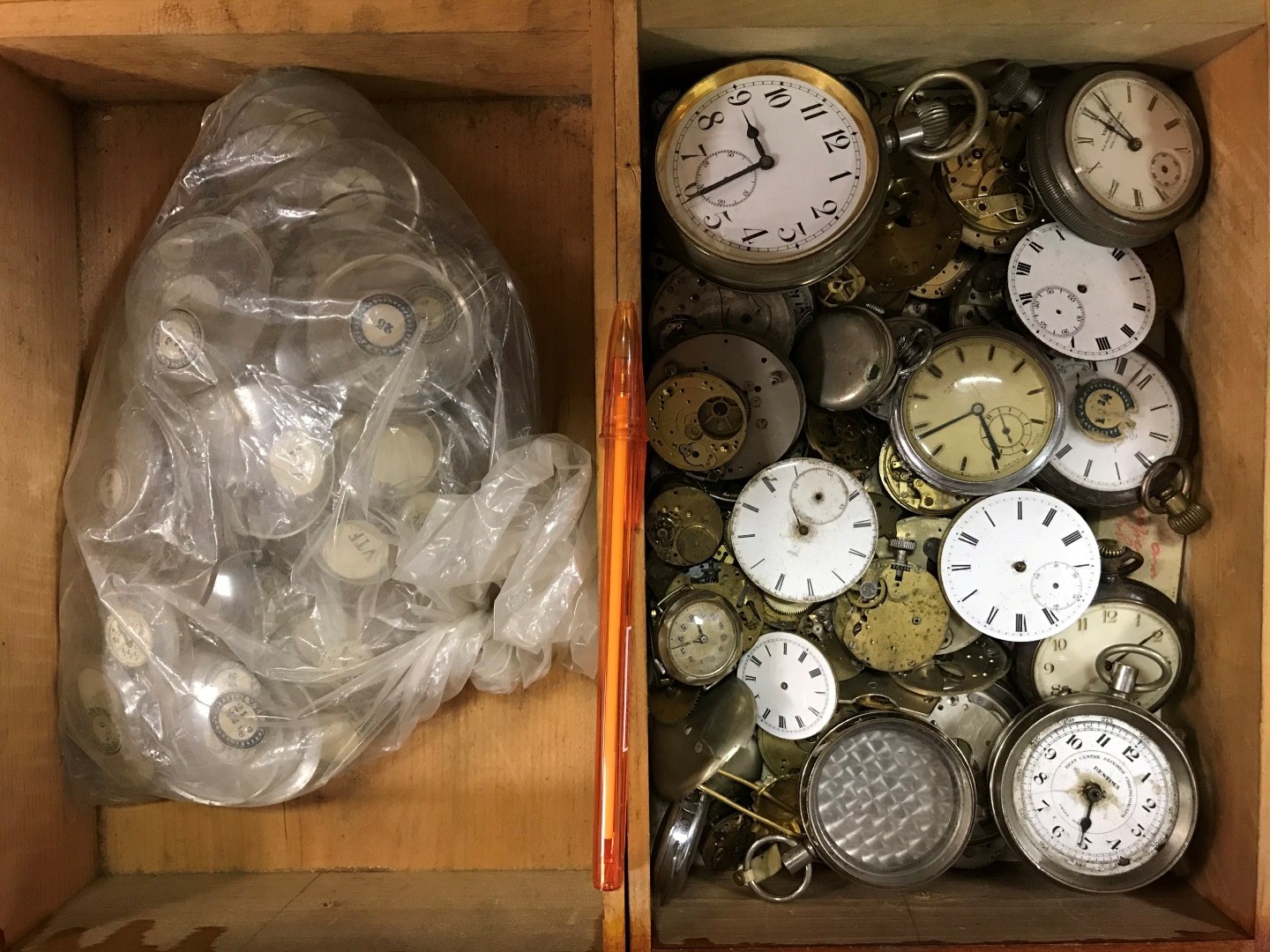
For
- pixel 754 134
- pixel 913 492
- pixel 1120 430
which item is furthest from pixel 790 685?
pixel 754 134

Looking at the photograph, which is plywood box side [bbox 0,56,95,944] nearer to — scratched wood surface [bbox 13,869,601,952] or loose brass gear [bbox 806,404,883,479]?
scratched wood surface [bbox 13,869,601,952]

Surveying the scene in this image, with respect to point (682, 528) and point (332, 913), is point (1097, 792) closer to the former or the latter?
point (682, 528)

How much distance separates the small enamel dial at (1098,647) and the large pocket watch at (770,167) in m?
0.50

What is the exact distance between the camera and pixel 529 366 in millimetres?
960

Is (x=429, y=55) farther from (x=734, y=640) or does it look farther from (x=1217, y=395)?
(x=1217, y=395)

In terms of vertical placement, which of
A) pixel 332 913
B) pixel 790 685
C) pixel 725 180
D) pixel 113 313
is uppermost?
pixel 725 180

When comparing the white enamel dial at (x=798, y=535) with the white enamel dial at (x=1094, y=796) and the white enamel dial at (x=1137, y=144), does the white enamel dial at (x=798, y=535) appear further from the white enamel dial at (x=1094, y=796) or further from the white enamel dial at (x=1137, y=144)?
the white enamel dial at (x=1137, y=144)

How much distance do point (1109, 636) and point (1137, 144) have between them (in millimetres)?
532

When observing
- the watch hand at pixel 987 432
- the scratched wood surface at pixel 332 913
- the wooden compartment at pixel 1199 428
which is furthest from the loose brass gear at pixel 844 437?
the scratched wood surface at pixel 332 913

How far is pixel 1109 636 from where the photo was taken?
100 centimetres

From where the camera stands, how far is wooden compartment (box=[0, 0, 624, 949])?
0.88 m

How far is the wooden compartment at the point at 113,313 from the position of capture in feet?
2.90

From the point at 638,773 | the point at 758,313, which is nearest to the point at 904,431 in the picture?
the point at 758,313

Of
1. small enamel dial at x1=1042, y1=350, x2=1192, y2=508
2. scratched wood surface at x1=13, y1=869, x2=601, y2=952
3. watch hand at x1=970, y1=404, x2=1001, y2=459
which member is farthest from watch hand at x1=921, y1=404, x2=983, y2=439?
scratched wood surface at x1=13, y1=869, x2=601, y2=952
